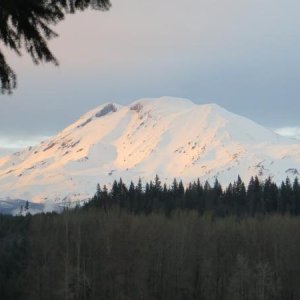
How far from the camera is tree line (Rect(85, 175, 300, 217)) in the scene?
127250 mm

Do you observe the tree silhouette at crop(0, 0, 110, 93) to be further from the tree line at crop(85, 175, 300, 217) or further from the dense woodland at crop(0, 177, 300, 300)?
the tree line at crop(85, 175, 300, 217)

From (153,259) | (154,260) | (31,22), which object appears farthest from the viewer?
(154,260)

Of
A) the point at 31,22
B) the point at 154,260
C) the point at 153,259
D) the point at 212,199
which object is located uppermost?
the point at 212,199

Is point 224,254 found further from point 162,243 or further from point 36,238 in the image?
point 36,238

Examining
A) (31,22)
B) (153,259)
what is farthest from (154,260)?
(31,22)

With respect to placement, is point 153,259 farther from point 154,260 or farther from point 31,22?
point 31,22

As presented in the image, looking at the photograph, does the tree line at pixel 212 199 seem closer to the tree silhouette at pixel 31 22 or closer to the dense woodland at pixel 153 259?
the dense woodland at pixel 153 259

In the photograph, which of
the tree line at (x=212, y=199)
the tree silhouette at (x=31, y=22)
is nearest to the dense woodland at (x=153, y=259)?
the tree line at (x=212, y=199)

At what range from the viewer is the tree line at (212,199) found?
127m

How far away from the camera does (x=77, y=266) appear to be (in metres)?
63.1

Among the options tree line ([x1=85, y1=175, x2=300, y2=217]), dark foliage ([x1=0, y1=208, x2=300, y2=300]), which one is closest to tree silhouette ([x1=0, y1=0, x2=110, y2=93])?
dark foliage ([x1=0, y1=208, x2=300, y2=300])

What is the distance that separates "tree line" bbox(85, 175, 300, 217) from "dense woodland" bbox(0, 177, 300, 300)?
48.7 meters

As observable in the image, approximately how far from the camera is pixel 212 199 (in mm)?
131500

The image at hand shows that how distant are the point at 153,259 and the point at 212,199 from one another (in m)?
65.5
